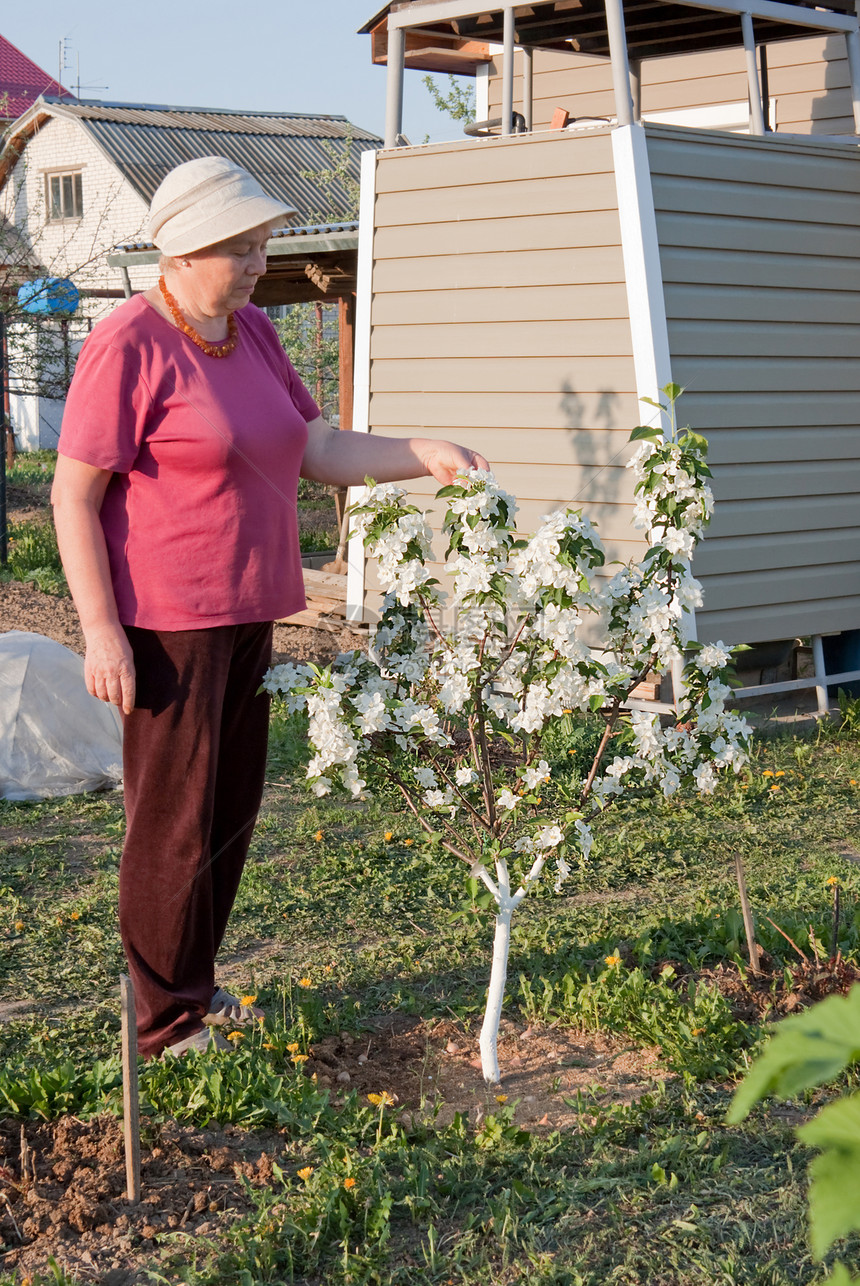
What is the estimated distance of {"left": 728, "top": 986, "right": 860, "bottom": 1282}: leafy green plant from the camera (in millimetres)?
629

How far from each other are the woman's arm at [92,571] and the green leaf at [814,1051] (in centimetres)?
216

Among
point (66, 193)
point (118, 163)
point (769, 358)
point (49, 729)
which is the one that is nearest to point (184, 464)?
point (49, 729)

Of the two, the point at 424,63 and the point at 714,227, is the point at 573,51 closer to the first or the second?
the point at 424,63

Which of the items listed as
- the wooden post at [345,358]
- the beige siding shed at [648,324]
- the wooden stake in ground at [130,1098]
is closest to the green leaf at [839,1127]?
the wooden stake in ground at [130,1098]

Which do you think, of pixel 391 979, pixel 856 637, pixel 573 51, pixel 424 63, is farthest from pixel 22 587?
pixel 391 979

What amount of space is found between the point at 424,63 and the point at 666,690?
506cm

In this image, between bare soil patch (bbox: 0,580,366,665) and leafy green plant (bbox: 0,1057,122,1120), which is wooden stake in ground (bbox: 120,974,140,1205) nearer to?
leafy green plant (bbox: 0,1057,122,1120)

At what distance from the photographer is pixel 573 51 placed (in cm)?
762

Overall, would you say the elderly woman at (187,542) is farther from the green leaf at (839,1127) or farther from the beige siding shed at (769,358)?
the beige siding shed at (769,358)

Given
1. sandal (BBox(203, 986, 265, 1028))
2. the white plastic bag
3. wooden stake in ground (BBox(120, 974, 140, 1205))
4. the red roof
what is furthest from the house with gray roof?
wooden stake in ground (BBox(120, 974, 140, 1205))

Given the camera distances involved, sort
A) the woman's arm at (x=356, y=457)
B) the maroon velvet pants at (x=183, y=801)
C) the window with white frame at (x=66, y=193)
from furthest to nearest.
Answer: the window with white frame at (x=66, y=193)
the woman's arm at (x=356, y=457)
the maroon velvet pants at (x=183, y=801)

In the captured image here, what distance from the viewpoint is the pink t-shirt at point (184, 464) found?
8.47 feet

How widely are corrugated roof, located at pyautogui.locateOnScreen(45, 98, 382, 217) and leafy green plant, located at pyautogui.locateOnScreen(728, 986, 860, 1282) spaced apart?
23.5m

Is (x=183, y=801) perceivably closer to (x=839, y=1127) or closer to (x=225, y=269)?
(x=225, y=269)
